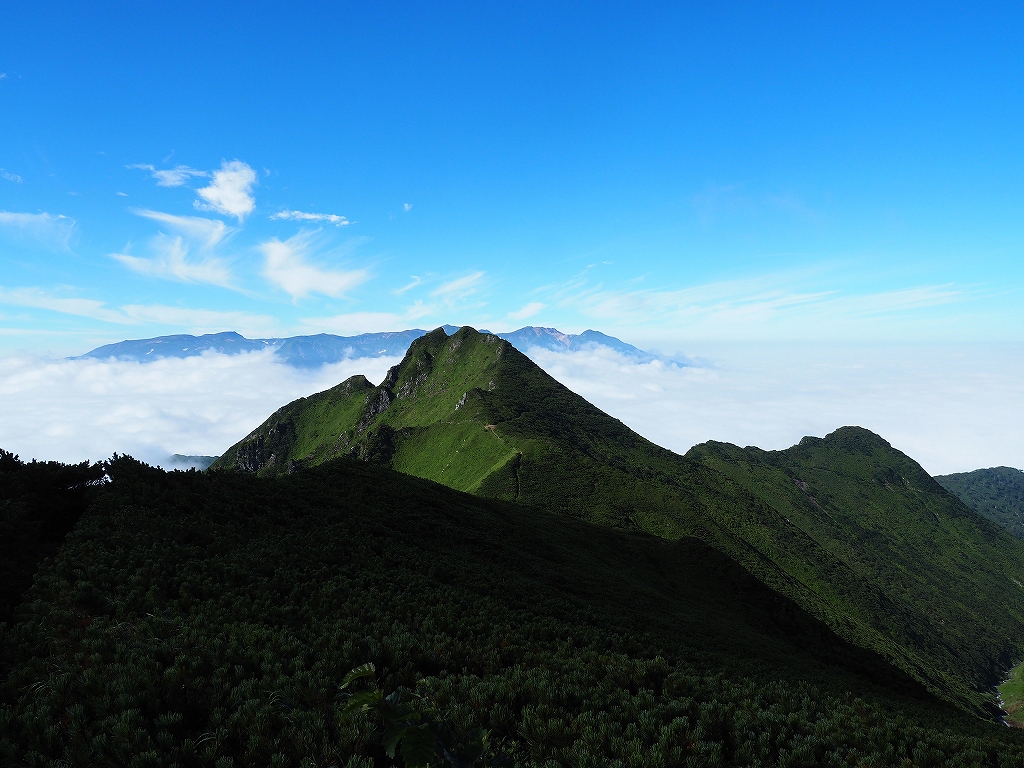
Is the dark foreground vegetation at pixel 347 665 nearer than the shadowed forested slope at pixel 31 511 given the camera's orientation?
Yes

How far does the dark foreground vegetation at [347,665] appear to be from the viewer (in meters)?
10.3

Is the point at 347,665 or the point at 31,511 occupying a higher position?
the point at 31,511

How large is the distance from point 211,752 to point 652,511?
4962 inches

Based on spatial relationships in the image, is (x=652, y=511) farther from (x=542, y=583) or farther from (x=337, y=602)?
(x=337, y=602)

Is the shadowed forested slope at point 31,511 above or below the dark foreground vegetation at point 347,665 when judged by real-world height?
above

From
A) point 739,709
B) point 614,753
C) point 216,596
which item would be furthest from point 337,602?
point 739,709

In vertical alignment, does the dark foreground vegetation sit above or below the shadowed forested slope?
below

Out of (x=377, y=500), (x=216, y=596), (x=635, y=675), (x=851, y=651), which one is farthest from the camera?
(x=851, y=651)

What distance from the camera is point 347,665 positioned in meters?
14.5

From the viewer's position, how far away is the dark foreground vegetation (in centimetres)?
1028

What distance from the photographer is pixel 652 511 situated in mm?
124750

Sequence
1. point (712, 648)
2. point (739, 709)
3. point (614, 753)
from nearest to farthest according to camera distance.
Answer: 1. point (614, 753)
2. point (739, 709)
3. point (712, 648)

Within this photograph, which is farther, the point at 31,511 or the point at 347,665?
the point at 31,511

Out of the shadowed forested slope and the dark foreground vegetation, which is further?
the shadowed forested slope
